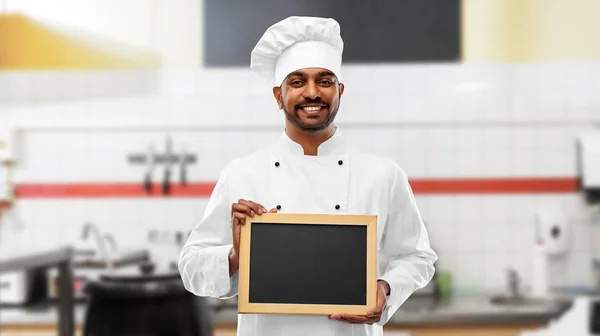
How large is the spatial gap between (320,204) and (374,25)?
7.55 feet

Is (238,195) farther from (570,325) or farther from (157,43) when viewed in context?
(157,43)

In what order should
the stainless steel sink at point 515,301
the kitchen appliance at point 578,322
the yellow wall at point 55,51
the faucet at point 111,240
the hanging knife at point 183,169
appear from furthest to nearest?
1. the yellow wall at point 55,51
2. the hanging knife at point 183,169
3. the faucet at point 111,240
4. the stainless steel sink at point 515,301
5. the kitchen appliance at point 578,322

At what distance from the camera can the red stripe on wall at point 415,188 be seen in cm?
342

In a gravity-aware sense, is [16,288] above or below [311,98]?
below

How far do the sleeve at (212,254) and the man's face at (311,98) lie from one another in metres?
0.17

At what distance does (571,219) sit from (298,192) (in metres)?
2.55

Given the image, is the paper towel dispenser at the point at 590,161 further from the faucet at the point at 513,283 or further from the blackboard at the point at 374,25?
the blackboard at the point at 374,25

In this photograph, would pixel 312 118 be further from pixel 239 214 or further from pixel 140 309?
pixel 140 309

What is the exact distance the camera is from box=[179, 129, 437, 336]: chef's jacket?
1.20m

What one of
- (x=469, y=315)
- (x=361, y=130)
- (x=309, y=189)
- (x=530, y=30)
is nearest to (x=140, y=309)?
(x=309, y=189)

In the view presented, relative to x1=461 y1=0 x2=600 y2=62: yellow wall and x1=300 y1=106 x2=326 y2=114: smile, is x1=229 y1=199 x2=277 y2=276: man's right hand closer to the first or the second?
x1=300 y1=106 x2=326 y2=114: smile

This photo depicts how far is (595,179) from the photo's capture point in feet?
10.7

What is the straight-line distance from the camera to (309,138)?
124 centimetres

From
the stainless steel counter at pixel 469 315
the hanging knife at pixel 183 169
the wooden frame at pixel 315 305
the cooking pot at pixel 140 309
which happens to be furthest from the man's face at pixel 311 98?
the hanging knife at pixel 183 169
